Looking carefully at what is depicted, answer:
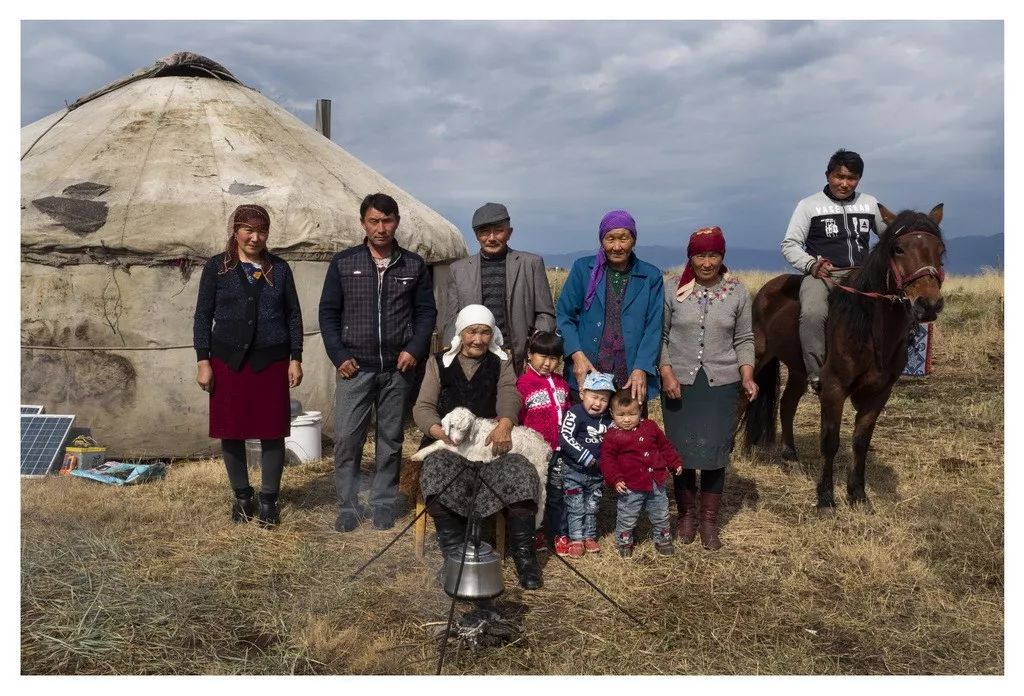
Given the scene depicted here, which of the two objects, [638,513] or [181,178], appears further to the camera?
[181,178]

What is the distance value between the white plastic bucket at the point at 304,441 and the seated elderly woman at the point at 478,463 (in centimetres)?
228

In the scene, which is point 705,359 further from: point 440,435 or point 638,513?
point 440,435

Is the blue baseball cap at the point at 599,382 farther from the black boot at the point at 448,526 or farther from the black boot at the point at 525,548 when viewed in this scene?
the black boot at the point at 448,526

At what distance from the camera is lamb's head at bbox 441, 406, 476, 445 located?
352cm

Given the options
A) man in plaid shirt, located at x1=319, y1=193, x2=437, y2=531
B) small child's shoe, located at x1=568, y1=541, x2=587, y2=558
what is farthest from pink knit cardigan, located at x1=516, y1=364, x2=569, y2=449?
man in plaid shirt, located at x1=319, y1=193, x2=437, y2=531

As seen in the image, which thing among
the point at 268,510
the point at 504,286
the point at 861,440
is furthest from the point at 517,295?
the point at 861,440

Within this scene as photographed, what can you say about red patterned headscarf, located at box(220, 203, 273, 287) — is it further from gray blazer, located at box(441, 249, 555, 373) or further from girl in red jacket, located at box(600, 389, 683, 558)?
girl in red jacket, located at box(600, 389, 683, 558)

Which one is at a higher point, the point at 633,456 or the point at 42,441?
the point at 633,456

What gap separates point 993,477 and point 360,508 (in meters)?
4.21

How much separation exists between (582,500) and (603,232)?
1307 mm

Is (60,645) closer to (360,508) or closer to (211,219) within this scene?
(360,508)

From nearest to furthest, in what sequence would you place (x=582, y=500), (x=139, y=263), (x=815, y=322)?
(x=582, y=500) < (x=815, y=322) < (x=139, y=263)

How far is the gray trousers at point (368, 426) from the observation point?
423cm

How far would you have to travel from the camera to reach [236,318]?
4.07 m
